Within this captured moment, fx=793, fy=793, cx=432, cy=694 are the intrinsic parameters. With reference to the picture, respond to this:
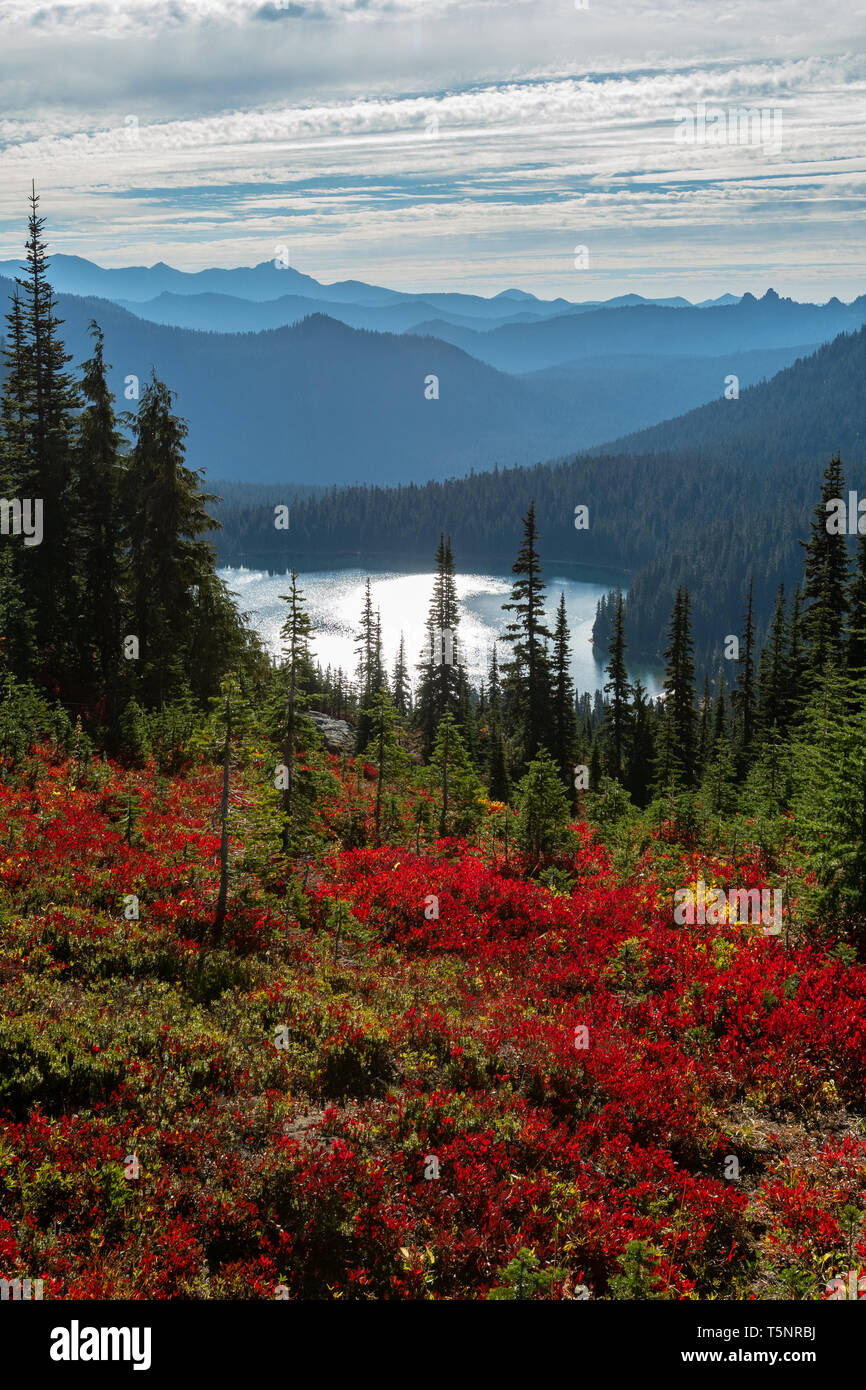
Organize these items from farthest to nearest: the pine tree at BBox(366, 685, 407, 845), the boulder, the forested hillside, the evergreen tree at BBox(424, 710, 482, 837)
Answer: the boulder
the evergreen tree at BBox(424, 710, 482, 837)
the pine tree at BBox(366, 685, 407, 845)
the forested hillside

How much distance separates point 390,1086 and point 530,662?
35579 mm

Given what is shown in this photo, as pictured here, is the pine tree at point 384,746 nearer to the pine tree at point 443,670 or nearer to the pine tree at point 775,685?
the pine tree at point 443,670

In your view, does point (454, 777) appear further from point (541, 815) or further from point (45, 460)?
point (45, 460)

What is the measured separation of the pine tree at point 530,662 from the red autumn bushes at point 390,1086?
2846 cm

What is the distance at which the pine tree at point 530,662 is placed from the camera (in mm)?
43875

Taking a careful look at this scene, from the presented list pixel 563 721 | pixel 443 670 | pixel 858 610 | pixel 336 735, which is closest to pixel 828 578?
pixel 858 610

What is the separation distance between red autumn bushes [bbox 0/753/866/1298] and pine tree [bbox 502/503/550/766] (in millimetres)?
28455

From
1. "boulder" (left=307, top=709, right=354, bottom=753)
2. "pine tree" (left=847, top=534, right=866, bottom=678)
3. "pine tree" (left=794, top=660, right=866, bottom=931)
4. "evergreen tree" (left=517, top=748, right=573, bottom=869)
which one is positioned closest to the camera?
"pine tree" (left=794, top=660, right=866, bottom=931)

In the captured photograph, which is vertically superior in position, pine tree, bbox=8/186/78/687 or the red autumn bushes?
pine tree, bbox=8/186/78/687

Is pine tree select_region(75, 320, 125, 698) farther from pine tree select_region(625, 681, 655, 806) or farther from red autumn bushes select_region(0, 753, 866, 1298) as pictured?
pine tree select_region(625, 681, 655, 806)

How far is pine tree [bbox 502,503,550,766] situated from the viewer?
43.9 metres

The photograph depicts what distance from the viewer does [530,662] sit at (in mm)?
44750

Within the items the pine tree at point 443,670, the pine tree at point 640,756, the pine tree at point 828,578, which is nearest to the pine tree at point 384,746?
the pine tree at point 828,578

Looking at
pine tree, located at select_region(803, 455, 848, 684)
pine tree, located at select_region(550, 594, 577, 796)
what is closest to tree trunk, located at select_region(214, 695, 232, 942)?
pine tree, located at select_region(550, 594, 577, 796)
